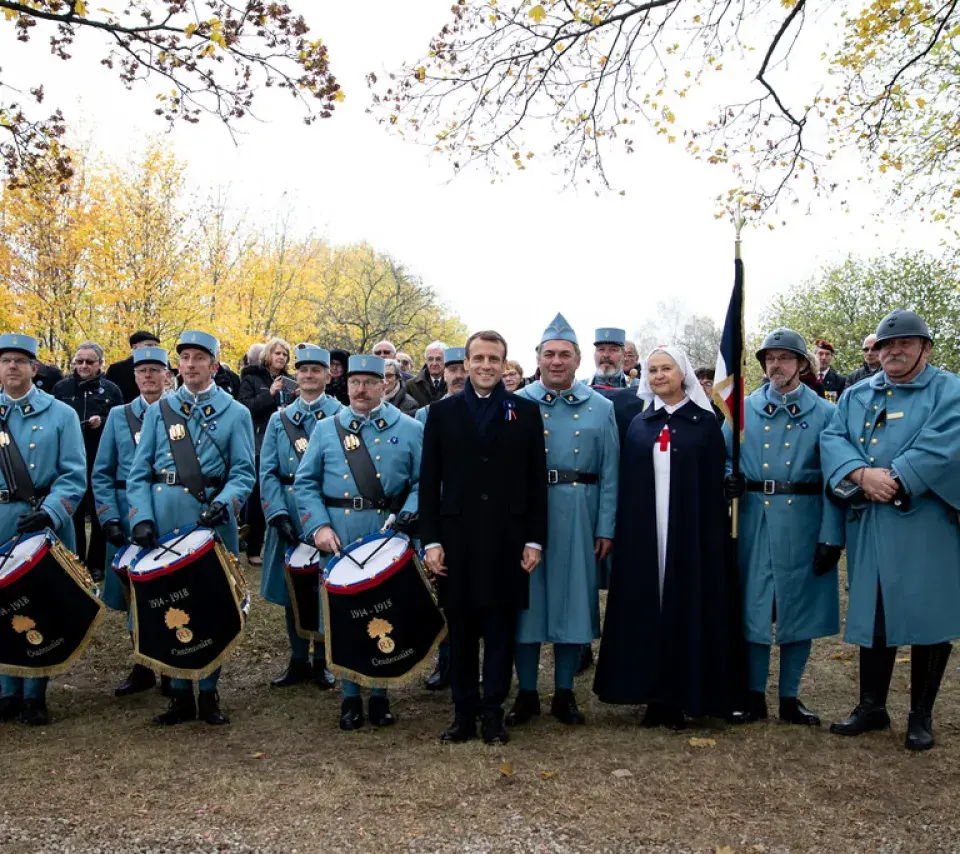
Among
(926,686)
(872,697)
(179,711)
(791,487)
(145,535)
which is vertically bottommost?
(179,711)

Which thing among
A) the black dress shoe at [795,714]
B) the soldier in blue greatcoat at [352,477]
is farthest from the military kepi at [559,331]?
the black dress shoe at [795,714]

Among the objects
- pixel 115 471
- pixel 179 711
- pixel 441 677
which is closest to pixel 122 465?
pixel 115 471

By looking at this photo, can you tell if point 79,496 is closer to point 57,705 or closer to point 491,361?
point 57,705

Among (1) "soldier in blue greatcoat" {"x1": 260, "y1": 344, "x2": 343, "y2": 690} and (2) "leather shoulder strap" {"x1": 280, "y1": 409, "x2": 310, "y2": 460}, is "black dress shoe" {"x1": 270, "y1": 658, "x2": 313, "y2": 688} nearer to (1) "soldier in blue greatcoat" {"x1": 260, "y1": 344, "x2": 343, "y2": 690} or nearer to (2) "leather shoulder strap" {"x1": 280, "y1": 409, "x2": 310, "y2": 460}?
(1) "soldier in blue greatcoat" {"x1": 260, "y1": 344, "x2": 343, "y2": 690}

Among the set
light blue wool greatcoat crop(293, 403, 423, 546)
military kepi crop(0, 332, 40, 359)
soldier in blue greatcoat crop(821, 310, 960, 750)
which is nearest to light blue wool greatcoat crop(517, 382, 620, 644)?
light blue wool greatcoat crop(293, 403, 423, 546)

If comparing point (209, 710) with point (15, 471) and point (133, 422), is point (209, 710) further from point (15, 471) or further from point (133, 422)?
point (133, 422)

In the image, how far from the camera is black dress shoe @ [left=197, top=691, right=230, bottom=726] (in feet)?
18.0

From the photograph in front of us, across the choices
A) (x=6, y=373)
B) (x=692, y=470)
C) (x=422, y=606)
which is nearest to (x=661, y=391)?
(x=692, y=470)

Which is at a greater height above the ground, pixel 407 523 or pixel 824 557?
pixel 407 523

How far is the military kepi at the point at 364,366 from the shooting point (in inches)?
227

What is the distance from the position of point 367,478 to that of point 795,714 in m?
2.84

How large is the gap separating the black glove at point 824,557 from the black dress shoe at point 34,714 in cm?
456

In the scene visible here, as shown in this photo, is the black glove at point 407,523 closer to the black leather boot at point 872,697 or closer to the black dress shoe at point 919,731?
the black leather boot at point 872,697

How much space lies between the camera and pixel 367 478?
5574mm
